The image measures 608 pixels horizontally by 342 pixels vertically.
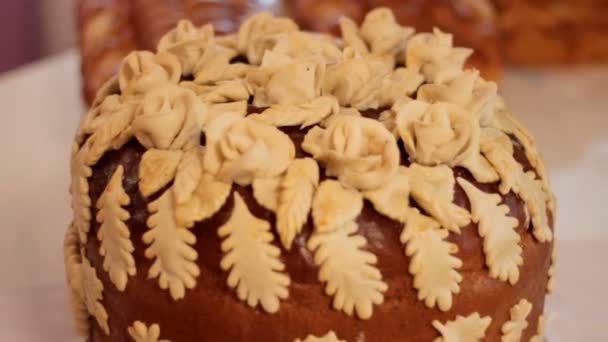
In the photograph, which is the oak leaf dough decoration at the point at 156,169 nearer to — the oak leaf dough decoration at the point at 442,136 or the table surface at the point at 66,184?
the oak leaf dough decoration at the point at 442,136

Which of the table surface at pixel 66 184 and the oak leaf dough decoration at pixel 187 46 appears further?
the table surface at pixel 66 184

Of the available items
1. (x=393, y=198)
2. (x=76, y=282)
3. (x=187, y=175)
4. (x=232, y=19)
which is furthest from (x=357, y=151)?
(x=232, y=19)

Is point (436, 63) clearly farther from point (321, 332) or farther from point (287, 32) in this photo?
point (321, 332)

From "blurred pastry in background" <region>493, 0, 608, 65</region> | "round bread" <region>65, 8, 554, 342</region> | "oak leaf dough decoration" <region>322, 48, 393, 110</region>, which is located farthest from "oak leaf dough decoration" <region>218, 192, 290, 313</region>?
"blurred pastry in background" <region>493, 0, 608, 65</region>

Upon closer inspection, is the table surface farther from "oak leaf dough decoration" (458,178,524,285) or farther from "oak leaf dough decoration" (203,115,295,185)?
"oak leaf dough decoration" (203,115,295,185)

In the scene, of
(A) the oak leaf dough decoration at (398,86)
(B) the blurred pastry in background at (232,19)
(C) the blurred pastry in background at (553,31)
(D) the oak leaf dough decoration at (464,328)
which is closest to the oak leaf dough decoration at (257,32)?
(A) the oak leaf dough decoration at (398,86)

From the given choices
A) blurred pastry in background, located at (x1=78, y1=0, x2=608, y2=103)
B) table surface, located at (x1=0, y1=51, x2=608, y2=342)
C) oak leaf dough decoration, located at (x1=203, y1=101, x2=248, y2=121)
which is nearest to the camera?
oak leaf dough decoration, located at (x1=203, y1=101, x2=248, y2=121)
